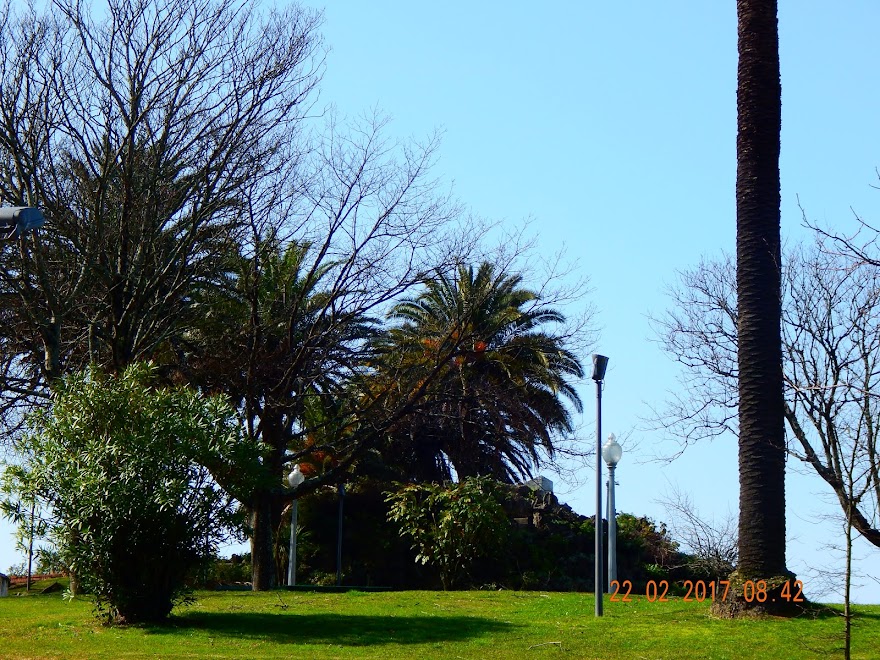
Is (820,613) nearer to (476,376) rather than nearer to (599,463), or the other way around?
(599,463)

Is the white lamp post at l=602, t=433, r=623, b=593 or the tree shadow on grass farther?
the white lamp post at l=602, t=433, r=623, b=593

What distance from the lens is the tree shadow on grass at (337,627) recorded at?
1318 centimetres

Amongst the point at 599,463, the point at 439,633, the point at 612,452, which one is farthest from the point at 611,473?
the point at 439,633

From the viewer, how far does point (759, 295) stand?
14695mm

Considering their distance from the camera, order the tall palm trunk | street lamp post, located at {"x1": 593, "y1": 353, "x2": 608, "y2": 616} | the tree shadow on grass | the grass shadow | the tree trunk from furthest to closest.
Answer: the tree trunk, street lamp post, located at {"x1": 593, "y1": 353, "x2": 608, "y2": 616}, the tall palm trunk, the grass shadow, the tree shadow on grass

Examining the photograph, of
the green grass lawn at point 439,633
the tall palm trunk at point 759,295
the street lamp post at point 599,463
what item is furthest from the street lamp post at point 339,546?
the tall palm trunk at point 759,295

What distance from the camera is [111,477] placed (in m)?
13.6

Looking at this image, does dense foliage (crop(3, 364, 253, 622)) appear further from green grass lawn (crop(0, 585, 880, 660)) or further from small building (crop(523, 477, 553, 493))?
small building (crop(523, 477, 553, 493))

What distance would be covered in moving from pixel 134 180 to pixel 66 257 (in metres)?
2.26

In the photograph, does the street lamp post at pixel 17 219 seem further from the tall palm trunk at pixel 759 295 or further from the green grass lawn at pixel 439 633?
the tall palm trunk at pixel 759 295

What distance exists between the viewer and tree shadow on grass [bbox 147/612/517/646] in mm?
13180

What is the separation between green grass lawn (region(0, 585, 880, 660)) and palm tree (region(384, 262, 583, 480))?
891 centimetres

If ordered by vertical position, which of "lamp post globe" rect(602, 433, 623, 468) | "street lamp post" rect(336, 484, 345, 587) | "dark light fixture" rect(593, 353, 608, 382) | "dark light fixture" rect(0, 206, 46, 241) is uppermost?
"dark light fixture" rect(0, 206, 46, 241)

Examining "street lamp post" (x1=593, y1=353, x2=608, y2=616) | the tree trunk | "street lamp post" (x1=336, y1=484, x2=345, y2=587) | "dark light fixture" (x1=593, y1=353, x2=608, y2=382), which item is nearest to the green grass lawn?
"street lamp post" (x1=593, y1=353, x2=608, y2=616)
